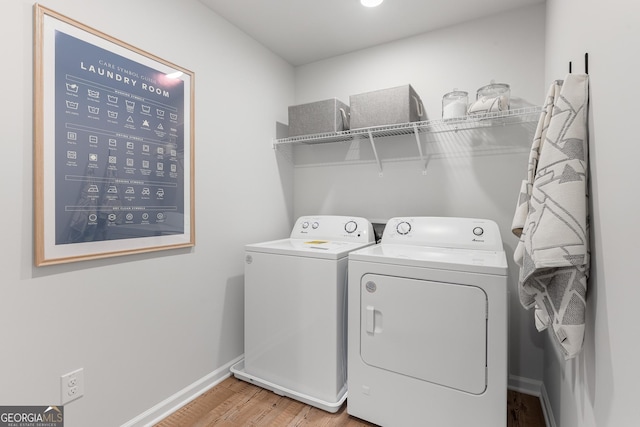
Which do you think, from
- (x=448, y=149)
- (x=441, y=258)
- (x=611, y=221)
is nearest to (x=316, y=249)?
(x=441, y=258)

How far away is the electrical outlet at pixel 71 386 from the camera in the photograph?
4.21 ft

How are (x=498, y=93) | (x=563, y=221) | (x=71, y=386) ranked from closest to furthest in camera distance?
(x=563, y=221) < (x=71, y=386) < (x=498, y=93)

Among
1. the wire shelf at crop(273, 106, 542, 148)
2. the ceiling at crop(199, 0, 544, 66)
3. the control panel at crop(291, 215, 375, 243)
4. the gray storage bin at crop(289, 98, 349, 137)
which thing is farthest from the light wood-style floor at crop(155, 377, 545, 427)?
the ceiling at crop(199, 0, 544, 66)

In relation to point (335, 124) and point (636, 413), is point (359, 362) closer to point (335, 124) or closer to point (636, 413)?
point (636, 413)

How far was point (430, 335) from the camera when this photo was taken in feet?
4.75

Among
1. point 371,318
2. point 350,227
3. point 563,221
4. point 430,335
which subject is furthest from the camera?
point 350,227

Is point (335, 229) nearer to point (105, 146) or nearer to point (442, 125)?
point (442, 125)

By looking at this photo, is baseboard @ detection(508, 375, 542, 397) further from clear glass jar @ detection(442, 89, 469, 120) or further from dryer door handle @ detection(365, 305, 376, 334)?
clear glass jar @ detection(442, 89, 469, 120)

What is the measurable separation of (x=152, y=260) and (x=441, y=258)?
1475 millimetres

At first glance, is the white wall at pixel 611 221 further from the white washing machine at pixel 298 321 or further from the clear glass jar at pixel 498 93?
the white washing machine at pixel 298 321

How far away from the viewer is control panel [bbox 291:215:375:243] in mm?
2164

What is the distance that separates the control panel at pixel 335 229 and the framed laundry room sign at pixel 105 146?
87 centimetres

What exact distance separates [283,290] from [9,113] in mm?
1433

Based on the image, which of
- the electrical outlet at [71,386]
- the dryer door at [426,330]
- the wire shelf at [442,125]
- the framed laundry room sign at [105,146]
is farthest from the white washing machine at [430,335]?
the electrical outlet at [71,386]
